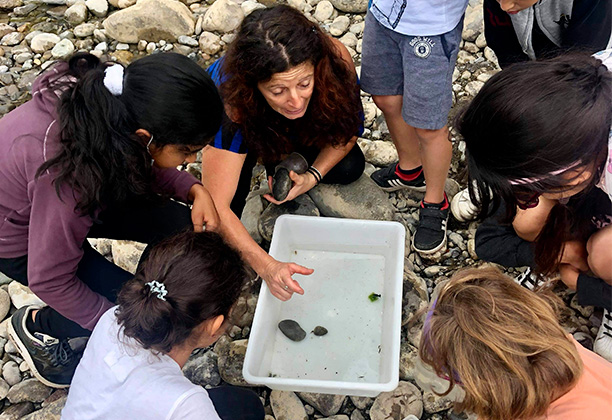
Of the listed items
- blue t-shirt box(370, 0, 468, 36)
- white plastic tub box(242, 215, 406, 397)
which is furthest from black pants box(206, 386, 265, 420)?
blue t-shirt box(370, 0, 468, 36)

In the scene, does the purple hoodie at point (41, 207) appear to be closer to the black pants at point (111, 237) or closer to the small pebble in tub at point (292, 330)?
the black pants at point (111, 237)

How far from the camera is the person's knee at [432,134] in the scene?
83.0 inches

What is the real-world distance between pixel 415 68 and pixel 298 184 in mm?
700

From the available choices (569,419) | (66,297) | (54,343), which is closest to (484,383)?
(569,419)

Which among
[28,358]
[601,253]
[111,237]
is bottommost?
[28,358]

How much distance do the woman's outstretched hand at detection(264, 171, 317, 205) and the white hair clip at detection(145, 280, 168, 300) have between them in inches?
40.5

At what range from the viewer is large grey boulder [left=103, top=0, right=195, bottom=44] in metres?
3.54

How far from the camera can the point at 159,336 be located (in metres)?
1.38

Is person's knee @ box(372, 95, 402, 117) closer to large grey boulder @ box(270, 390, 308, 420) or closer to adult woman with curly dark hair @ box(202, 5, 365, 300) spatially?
adult woman with curly dark hair @ box(202, 5, 365, 300)

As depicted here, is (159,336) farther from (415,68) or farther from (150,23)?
(150,23)

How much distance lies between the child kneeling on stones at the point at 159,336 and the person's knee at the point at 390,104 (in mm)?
1137

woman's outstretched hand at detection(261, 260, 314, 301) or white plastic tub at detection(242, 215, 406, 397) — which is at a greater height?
woman's outstretched hand at detection(261, 260, 314, 301)

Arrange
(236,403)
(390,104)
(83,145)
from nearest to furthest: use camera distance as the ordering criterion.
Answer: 1. (83,145)
2. (236,403)
3. (390,104)

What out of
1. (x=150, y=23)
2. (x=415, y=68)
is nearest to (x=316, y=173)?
(x=415, y=68)
